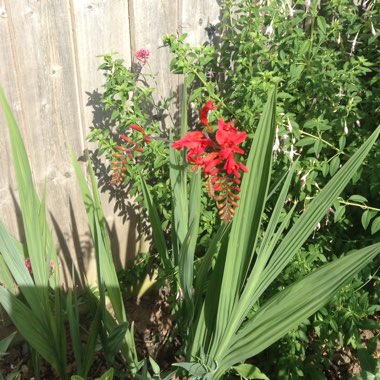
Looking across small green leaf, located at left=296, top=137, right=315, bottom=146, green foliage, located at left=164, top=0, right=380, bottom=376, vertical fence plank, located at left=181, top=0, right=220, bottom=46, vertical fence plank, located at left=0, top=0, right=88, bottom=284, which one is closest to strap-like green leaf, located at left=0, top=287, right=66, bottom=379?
vertical fence plank, located at left=0, top=0, right=88, bottom=284

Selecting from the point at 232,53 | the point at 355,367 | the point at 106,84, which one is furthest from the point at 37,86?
the point at 355,367

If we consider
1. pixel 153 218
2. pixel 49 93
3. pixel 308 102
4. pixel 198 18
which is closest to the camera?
pixel 153 218

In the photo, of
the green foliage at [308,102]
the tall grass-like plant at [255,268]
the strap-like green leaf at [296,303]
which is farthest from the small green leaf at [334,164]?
the strap-like green leaf at [296,303]

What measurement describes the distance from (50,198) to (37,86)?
43 centimetres

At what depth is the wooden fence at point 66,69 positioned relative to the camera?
1562 millimetres

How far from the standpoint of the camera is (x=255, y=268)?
4.05 feet

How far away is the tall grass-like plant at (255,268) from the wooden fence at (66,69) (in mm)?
572

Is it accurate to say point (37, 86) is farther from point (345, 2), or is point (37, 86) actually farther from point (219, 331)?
point (345, 2)

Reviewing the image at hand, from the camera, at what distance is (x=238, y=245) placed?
3.89 ft

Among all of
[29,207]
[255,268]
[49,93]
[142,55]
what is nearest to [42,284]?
[29,207]

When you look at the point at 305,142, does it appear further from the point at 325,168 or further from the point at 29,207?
the point at 29,207

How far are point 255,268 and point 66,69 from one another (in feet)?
3.07

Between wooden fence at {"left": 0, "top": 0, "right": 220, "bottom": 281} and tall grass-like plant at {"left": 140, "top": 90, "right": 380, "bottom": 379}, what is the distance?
572 mm

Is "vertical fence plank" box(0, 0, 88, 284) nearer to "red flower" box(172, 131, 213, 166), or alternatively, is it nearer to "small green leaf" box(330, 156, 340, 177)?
"red flower" box(172, 131, 213, 166)
